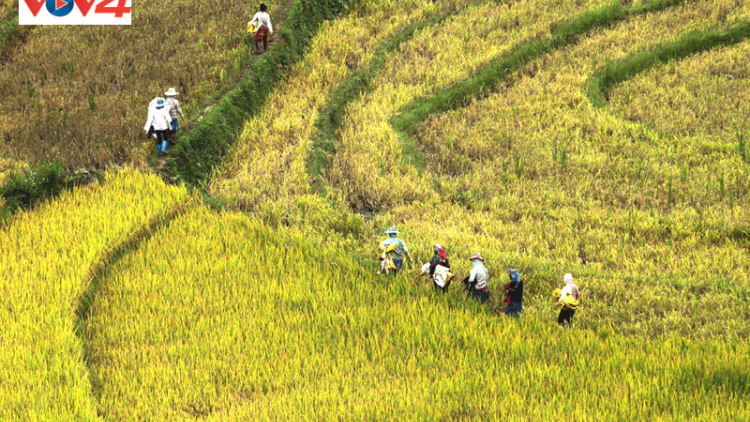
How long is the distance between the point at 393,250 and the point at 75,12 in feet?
37.1

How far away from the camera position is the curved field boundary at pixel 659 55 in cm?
1320

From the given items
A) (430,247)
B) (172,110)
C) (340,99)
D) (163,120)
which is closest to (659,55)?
(340,99)

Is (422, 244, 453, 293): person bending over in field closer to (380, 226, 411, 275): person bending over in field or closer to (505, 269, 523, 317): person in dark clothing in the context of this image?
(380, 226, 411, 275): person bending over in field

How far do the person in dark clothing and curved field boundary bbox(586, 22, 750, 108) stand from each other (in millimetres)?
6284

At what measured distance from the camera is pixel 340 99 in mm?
13156

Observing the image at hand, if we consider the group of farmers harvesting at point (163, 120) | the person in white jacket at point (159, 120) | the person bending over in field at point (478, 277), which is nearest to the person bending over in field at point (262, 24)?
the group of farmers harvesting at point (163, 120)

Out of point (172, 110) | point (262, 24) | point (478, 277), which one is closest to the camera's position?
point (478, 277)

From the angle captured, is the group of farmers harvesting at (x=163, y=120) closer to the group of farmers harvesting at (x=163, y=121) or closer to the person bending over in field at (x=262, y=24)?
the group of farmers harvesting at (x=163, y=121)

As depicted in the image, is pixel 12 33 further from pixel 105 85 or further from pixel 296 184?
pixel 296 184

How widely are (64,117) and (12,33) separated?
456 cm

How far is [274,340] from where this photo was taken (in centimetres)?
729

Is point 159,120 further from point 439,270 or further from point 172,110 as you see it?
point 439,270

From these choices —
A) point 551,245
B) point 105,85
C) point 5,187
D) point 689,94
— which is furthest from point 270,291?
point 689,94

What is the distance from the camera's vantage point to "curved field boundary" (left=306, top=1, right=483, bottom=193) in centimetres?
1136
